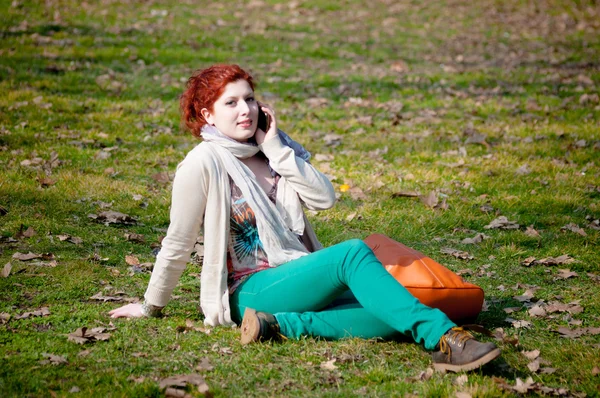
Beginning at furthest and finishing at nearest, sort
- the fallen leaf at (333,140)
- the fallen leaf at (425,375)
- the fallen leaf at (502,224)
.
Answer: the fallen leaf at (333,140)
the fallen leaf at (502,224)
the fallen leaf at (425,375)

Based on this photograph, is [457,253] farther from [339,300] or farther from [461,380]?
[461,380]

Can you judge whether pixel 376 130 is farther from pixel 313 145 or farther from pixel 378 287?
pixel 378 287

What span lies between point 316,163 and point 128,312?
4.24 meters

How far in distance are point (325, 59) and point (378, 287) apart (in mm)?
11145

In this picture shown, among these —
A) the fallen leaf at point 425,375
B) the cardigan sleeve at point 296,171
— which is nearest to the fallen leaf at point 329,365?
the fallen leaf at point 425,375

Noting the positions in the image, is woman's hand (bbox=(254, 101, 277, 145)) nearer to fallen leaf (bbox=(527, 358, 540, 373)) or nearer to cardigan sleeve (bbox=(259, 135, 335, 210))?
cardigan sleeve (bbox=(259, 135, 335, 210))

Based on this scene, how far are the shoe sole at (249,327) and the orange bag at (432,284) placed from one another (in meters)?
0.85

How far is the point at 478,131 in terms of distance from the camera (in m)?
9.48

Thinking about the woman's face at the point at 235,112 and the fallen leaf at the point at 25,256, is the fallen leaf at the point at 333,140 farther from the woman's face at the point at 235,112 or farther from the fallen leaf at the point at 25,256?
the woman's face at the point at 235,112

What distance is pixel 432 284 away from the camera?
4.12 meters

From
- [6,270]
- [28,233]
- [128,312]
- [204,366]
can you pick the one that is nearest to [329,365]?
[204,366]

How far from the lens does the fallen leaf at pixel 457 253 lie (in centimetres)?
578

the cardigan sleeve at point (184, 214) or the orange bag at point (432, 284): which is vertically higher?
the cardigan sleeve at point (184, 214)

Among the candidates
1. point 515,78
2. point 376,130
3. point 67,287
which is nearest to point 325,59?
point 515,78
